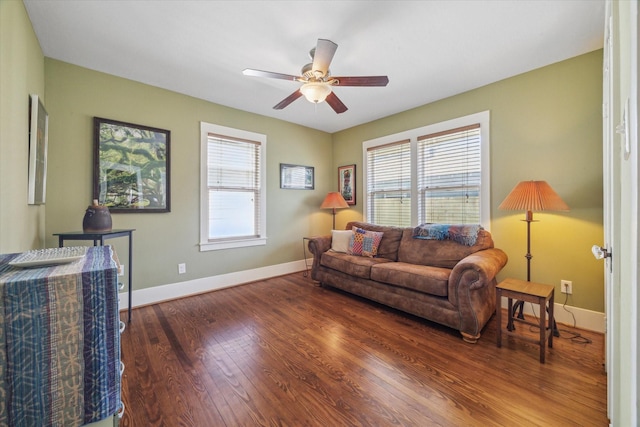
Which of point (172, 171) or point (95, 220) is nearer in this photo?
point (95, 220)

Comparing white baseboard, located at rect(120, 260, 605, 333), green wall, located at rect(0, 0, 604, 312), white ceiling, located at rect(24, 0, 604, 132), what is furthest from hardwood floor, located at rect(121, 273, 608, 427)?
white ceiling, located at rect(24, 0, 604, 132)

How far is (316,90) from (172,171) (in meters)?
2.12

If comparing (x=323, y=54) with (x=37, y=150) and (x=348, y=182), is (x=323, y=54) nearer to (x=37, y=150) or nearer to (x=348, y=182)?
(x=37, y=150)

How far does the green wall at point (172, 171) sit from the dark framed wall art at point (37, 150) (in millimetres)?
327

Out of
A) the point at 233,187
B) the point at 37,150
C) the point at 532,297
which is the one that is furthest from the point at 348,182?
the point at 37,150

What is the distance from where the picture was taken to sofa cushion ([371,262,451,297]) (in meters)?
2.39

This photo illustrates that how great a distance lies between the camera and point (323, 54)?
1924 mm

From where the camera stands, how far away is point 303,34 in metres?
2.15

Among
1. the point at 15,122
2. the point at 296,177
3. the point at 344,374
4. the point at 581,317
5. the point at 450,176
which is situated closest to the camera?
the point at 15,122

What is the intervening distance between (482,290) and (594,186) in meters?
1.41

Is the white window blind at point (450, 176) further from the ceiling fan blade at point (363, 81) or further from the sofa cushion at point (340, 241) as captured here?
the ceiling fan blade at point (363, 81)

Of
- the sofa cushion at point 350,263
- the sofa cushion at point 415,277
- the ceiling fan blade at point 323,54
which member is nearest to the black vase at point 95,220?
the ceiling fan blade at point 323,54

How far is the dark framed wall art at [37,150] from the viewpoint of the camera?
76.7 inches

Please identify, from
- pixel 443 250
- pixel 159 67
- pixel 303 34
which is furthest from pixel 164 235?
pixel 443 250
